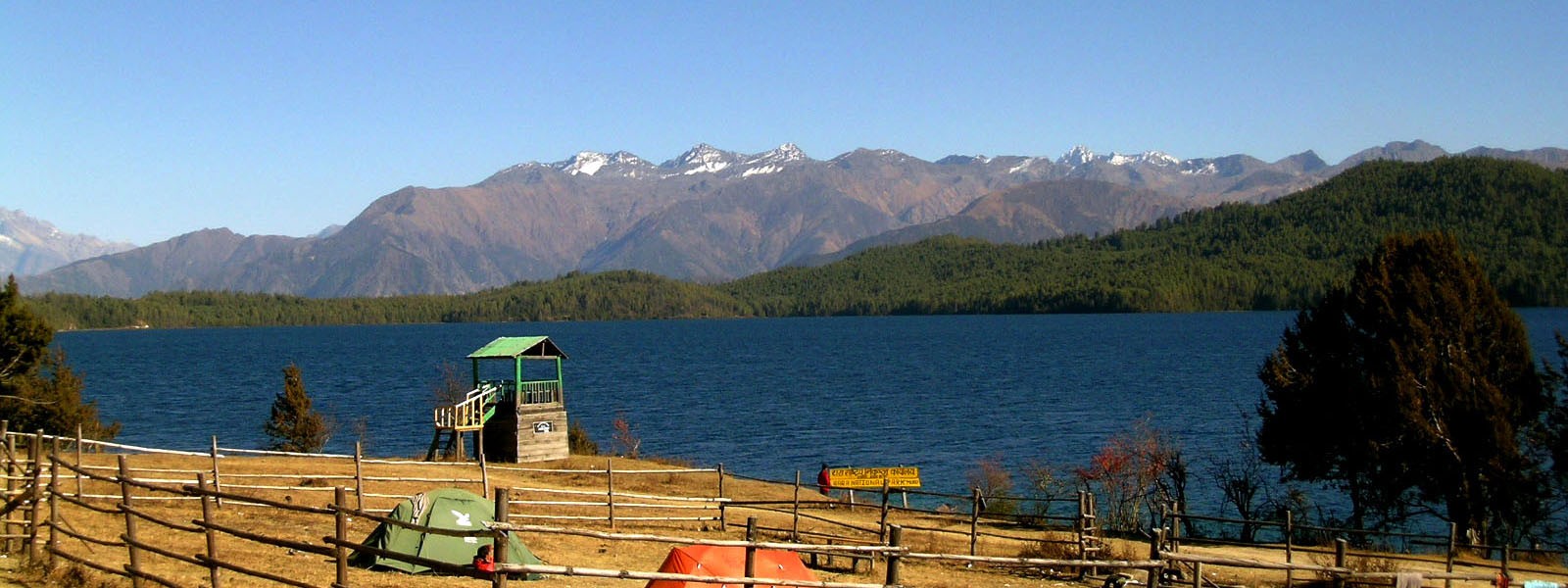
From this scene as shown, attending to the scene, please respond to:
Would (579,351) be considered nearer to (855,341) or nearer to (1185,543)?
(855,341)

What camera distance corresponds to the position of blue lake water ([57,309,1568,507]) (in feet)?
196

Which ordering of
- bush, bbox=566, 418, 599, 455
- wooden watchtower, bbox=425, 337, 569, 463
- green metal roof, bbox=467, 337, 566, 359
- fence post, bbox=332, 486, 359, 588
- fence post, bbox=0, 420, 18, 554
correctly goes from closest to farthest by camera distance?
fence post, bbox=332, 486, 359, 588
fence post, bbox=0, 420, 18, 554
wooden watchtower, bbox=425, 337, 569, 463
green metal roof, bbox=467, 337, 566, 359
bush, bbox=566, 418, 599, 455

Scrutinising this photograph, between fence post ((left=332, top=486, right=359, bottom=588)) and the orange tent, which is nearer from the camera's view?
fence post ((left=332, top=486, right=359, bottom=588))

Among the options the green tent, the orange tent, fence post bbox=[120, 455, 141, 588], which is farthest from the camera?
the green tent

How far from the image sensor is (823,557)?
1000 inches

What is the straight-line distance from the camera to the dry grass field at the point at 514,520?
1915cm

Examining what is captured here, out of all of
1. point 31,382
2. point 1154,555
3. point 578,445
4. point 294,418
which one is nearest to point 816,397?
point 578,445

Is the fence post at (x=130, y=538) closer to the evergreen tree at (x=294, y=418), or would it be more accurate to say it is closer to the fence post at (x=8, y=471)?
the fence post at (x=8, y=471)

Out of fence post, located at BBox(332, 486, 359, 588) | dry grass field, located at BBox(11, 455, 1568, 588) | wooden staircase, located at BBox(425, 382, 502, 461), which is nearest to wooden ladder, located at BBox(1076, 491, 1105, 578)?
dry grass field, located at BBox(11, 455, 1568, 588)

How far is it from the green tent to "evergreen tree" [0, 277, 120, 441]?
21.8 metres

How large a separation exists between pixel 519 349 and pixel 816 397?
47419 mm

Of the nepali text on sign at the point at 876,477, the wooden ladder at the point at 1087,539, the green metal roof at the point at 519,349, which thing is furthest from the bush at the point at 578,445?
the wooden ladder at the point at 1087,539

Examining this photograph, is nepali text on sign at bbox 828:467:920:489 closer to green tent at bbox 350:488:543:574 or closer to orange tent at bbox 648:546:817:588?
green tent at bbox 350:488:543:574

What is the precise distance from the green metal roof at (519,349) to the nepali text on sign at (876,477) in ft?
41.8
